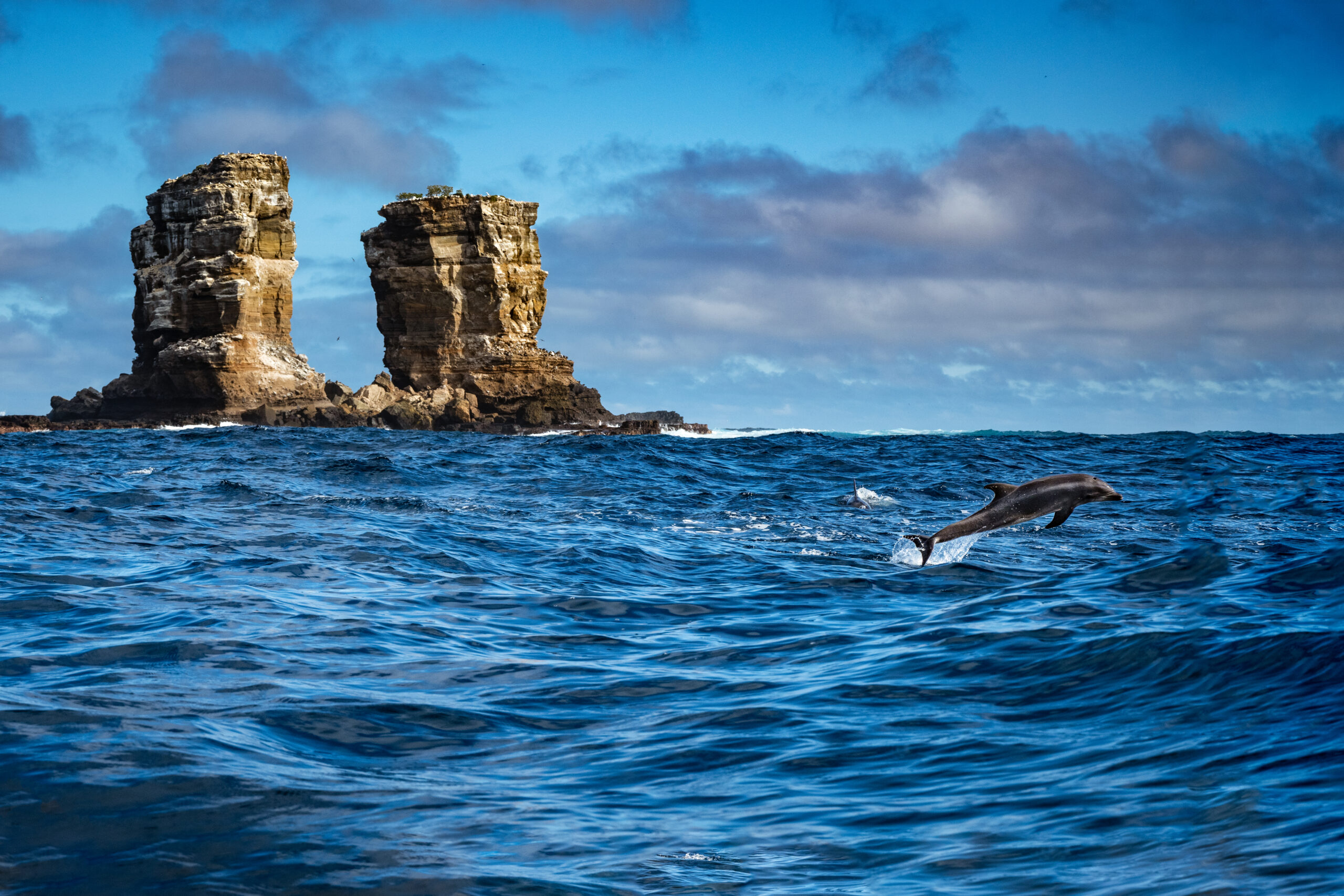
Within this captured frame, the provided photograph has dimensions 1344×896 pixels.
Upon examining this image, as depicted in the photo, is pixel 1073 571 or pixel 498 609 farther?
pixel 1073 571

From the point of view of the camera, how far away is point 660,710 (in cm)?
724

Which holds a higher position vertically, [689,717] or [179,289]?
[179,289]

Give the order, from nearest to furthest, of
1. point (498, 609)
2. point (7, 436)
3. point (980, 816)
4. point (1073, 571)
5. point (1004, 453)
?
point (980, 816), point (498, 609), point (1073, 571), point (1004, 453), point (7, 436)

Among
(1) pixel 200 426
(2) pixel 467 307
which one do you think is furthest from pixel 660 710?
(2) pixel 467 307

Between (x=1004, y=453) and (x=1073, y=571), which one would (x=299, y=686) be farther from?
(x=1004, y=453)

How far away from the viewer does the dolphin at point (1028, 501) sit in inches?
447

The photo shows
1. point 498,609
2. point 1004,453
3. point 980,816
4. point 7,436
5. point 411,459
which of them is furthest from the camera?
point 7,436

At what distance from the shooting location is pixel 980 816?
5.20 meters

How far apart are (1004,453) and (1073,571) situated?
23018 millimetres

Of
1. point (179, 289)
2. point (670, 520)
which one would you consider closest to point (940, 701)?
point (670, 520)

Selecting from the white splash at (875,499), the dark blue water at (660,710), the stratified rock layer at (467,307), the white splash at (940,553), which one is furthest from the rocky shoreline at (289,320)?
the dark blue water at (660,710)

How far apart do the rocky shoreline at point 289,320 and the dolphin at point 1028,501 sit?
179 ft

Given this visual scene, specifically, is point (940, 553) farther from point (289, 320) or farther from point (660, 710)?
point (289, 320)

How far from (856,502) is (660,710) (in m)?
13.0
